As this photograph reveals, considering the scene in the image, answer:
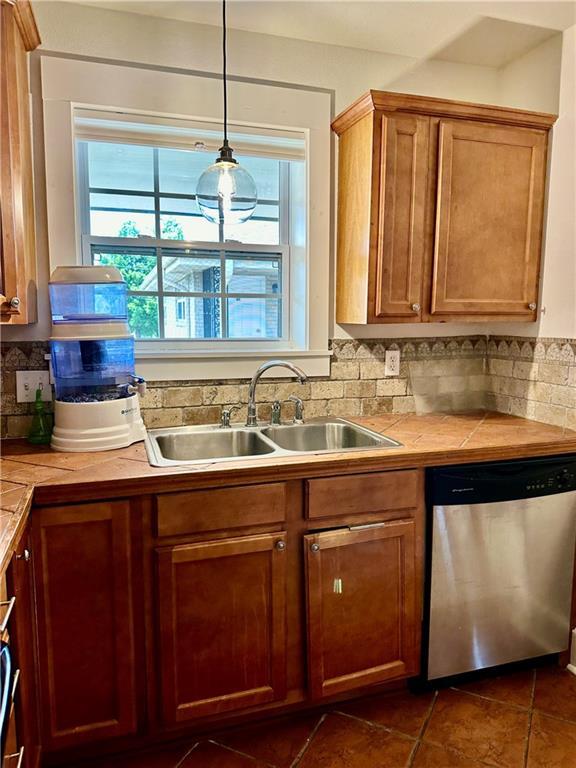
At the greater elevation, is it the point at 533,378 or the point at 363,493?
the point at 533,378

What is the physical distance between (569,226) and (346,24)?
1223 millimetres

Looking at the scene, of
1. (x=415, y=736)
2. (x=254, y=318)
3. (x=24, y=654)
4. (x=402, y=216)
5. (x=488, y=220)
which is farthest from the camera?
(x=254, y=318)

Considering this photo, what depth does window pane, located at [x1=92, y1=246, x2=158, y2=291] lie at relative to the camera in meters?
2.34

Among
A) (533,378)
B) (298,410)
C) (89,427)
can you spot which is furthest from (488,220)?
(89,427)

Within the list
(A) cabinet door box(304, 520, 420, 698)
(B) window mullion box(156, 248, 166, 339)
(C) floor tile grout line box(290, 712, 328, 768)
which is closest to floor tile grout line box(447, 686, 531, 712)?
(A) cabinet door box(304, 520, 420, 698)

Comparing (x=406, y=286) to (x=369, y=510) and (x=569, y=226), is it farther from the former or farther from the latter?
(x=369, y=510)

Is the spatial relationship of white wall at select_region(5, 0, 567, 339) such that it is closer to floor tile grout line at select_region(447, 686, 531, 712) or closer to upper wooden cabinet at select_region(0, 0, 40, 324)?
upper wooden cabinet at select_region(0, 0, 40, 324)

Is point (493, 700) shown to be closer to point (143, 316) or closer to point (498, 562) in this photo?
point (498, 562)

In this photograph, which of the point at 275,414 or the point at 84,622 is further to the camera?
the point at 275,414

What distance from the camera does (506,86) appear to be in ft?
8.65

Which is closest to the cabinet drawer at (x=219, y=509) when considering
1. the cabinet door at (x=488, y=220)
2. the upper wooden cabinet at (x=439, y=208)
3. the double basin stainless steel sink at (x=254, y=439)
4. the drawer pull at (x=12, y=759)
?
the double basin stainless steel sink at (x=254, y=439)

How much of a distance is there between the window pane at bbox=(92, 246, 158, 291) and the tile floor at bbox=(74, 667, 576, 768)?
1.74 meters

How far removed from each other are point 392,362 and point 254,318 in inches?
26.7

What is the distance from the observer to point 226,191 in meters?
1.91
